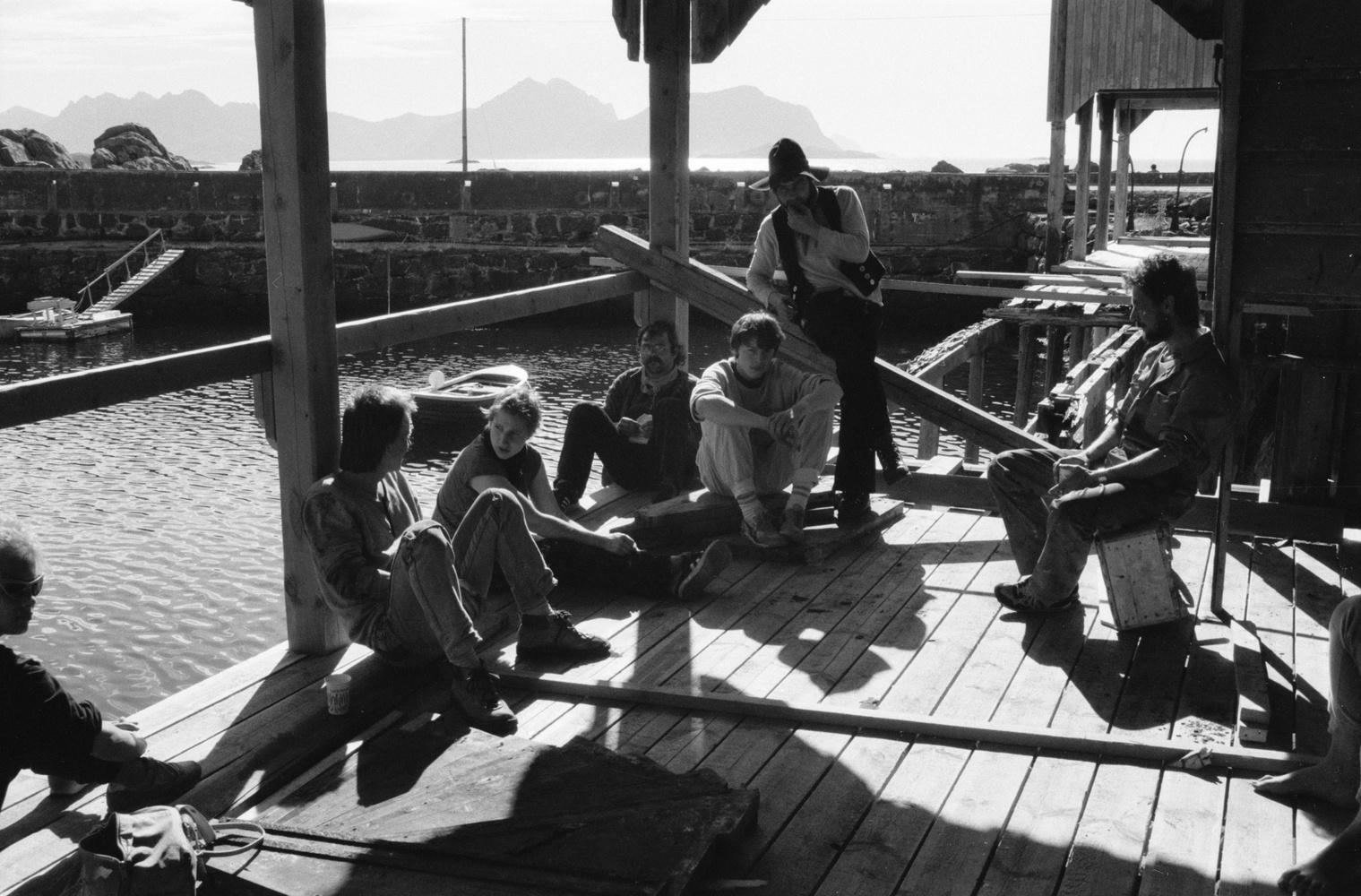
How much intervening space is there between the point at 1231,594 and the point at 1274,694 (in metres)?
1.12

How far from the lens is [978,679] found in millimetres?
4223

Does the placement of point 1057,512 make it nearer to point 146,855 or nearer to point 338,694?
point 338,694

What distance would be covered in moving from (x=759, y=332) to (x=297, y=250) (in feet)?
7.01

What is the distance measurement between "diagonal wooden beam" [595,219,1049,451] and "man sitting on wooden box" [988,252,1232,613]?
42.6 inches

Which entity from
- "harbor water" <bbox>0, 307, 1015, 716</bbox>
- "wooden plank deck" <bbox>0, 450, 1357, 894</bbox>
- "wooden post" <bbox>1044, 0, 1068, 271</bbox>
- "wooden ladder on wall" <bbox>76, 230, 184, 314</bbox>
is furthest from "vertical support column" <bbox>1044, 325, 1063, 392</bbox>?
"wooden ladder on wall" <bbox>76, 230, 184, 314</bbox>

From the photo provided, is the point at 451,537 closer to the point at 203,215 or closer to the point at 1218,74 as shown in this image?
the point at 1218,74

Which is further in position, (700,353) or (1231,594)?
(700,353)

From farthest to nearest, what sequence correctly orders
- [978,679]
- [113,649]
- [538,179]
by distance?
[538,179] → [113,649] → [978,679]

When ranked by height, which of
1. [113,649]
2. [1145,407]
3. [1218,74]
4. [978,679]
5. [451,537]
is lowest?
[113,649]

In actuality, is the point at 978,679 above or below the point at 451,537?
below

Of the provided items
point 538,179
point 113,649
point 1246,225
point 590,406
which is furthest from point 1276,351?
point 538,179

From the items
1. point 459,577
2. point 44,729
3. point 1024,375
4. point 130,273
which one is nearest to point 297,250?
point 459,577

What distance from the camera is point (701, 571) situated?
496 cm

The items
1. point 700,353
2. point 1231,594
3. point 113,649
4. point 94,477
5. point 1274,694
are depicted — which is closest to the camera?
point 1274,694
